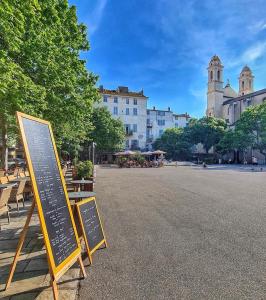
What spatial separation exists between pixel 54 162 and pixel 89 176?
28.2 feet

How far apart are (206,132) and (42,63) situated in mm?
55376

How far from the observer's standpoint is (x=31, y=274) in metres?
3.60

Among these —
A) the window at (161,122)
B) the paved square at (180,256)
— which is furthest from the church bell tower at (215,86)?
the paved square at (180,256)

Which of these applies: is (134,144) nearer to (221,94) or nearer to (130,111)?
(130,111)

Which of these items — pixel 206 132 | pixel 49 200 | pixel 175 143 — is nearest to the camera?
pixel 49 200

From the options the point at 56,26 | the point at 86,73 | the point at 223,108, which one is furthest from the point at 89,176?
the point at 223,108

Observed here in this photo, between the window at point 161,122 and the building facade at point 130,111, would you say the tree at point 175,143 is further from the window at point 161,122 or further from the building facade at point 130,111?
the window at point 161,122

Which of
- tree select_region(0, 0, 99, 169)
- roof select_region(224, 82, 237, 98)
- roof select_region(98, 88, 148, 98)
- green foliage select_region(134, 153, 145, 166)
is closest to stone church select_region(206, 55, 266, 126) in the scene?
roof select_region(224, 82, 237, 98)

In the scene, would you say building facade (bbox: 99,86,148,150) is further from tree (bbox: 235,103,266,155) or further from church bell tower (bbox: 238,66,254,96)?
church bell tower (bbox: 238,66,254,96)

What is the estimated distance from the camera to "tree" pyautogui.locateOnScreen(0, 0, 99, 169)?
6.69 metres

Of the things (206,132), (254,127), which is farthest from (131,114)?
(254,127)

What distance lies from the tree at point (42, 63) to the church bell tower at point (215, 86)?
72.4 metres

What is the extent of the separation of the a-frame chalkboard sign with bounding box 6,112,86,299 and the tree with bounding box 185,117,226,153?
59859mm

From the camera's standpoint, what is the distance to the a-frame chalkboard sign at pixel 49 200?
2.96 metres
